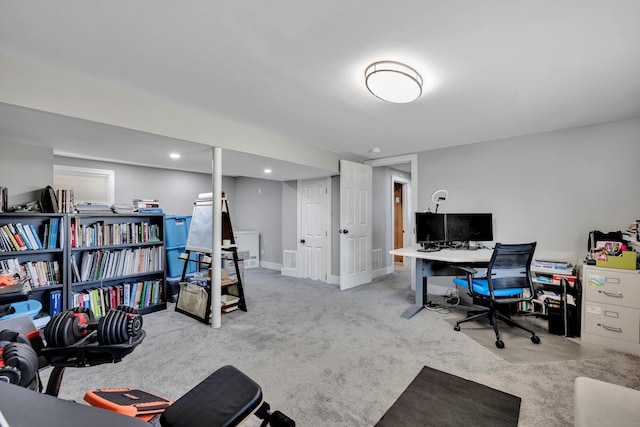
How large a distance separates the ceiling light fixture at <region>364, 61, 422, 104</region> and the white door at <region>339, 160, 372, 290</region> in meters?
2.33

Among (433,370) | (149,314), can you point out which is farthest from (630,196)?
(149,314)

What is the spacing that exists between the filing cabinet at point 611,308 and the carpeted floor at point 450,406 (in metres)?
1.47

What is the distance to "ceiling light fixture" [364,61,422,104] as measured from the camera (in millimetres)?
1896

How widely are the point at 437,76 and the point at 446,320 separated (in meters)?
2.52

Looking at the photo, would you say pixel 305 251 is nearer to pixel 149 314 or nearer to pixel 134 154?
pixel 149 314

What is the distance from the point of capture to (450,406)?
177 cm

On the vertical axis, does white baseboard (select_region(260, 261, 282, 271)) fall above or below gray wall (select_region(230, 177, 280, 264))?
below

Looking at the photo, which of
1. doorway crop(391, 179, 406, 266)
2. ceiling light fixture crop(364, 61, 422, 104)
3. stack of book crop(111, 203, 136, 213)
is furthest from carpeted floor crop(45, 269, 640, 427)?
doorway crop(391, 179, 406, 266)

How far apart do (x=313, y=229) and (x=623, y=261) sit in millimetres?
3863

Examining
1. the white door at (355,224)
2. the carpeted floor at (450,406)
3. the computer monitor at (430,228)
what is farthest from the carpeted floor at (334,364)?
the white door at (355,224)

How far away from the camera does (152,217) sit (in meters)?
3.70

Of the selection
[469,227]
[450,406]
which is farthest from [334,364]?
[469,227]

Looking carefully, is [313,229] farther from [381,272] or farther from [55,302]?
[55,302]

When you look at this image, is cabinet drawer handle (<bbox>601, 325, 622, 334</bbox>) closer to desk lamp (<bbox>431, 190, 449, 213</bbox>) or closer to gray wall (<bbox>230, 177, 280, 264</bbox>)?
desk lamp (<bbox>431, 190, 449, 213</bbox>)
